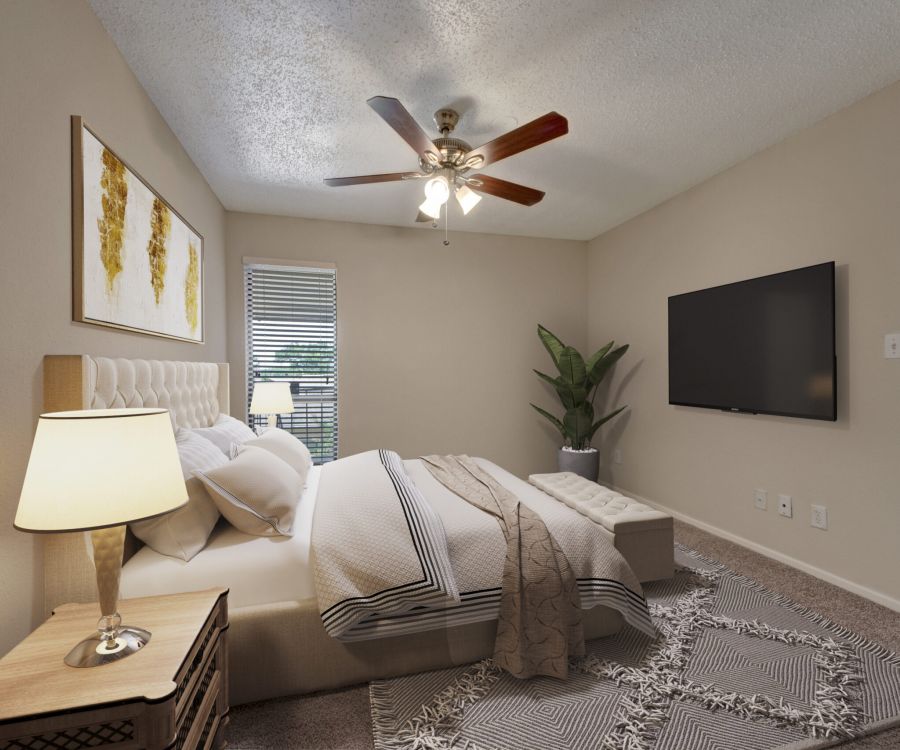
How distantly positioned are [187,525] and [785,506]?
10.2ft

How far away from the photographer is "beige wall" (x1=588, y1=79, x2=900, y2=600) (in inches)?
86.8

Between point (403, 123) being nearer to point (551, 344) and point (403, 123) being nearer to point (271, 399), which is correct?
point (271, 399)

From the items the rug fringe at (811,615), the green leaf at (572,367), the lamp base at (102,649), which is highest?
the green leaf at (572,367)

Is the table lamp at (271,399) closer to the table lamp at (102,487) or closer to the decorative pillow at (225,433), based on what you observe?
the decorative pillow at (225,433)

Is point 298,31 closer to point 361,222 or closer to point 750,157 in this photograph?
point 361,222

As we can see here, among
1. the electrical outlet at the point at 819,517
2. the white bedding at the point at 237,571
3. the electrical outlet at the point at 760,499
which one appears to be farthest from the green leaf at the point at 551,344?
the white bedding at the point at 237,571

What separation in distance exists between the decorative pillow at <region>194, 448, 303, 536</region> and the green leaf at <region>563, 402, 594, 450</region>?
2.88 m

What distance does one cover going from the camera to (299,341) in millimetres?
3980

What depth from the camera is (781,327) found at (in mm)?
2633

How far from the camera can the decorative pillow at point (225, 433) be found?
225cm

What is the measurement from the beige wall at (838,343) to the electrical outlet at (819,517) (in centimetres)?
3

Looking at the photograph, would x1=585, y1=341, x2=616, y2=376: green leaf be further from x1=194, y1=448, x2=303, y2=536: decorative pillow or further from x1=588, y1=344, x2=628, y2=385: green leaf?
x1=194, y1=448, x2=303, y2=536: decorative pillow

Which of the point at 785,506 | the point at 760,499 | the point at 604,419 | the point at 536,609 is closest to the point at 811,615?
the point at 785,506

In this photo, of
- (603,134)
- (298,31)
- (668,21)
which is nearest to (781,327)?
(603,134)
